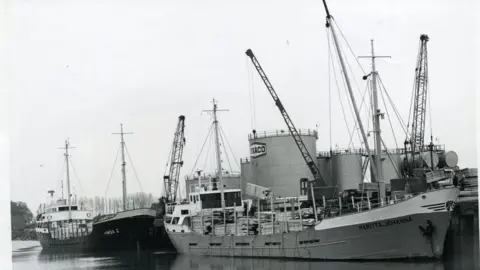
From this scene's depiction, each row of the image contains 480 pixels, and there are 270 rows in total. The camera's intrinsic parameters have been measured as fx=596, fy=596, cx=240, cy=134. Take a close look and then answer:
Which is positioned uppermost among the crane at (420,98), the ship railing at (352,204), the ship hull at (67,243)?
the crane at (420,98)

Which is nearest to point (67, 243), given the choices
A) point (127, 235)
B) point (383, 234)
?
point (127, 235)

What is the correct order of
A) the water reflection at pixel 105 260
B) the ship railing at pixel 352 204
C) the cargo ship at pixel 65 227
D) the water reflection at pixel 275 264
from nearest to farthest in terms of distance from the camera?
the water reflection at pixel 275 264
the ship railing at pixel 352 204
the water reflection at pixel 105 260
the cargo ship at pixel 65 227

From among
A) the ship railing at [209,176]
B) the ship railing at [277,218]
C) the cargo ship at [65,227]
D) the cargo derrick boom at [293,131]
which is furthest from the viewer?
the ship railing at [209,176]

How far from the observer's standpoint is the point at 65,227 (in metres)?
22.1

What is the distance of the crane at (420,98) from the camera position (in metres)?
13.2

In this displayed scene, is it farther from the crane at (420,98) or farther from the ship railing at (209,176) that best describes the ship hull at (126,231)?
the crane at (420,98)

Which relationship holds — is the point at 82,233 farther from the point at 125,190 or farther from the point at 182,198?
the point at 125,190

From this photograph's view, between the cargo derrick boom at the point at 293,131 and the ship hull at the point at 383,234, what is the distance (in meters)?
2.25

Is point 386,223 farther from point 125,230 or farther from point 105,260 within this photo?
point 125,230

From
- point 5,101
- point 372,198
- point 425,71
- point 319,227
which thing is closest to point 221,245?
point 319,227

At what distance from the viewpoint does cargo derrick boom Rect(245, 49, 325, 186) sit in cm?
1332

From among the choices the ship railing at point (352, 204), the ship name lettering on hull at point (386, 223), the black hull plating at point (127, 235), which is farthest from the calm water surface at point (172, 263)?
the ship railing at point (352, 204)

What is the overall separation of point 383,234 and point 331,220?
1.58 m

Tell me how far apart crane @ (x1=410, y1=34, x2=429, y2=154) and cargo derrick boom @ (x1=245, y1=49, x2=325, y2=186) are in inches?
120
